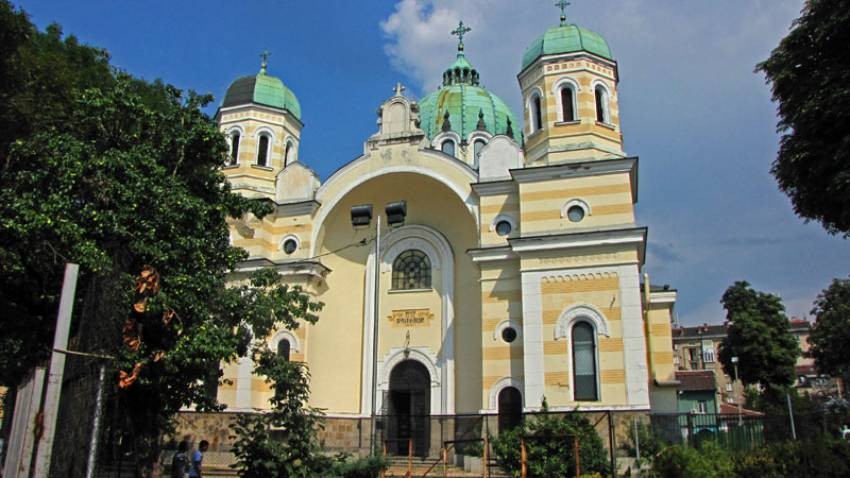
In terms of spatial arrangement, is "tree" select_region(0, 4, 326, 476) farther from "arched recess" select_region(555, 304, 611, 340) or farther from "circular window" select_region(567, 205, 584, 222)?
"circular window" select_region(567, 205, 584, 222)

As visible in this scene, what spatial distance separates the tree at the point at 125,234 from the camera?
12.2 metres

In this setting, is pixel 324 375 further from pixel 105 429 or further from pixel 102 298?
pixel 102 298

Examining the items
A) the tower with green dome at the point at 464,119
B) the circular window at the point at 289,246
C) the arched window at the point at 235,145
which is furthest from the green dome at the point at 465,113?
the circular window at the point at 289,246

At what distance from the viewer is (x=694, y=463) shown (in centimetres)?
1228

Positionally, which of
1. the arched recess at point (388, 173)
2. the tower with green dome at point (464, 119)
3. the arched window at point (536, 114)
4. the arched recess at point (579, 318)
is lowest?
the arched recess at point (579, 318)

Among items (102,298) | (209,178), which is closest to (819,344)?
(209,178)

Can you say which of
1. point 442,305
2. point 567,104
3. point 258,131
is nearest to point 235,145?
point 258,131

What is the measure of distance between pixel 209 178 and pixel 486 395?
10201mm

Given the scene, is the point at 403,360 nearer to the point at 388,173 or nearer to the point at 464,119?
the point at 388,173

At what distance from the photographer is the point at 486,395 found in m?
20.2

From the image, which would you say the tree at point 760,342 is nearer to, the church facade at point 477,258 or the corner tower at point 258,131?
the church facade at point 477,258

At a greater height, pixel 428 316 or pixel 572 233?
pixel 572 233

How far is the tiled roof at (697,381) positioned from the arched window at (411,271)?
76.8 feet

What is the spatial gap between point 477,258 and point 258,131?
10749mm
